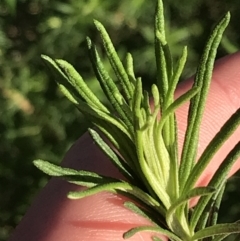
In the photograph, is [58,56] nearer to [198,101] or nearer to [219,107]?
[219,107]

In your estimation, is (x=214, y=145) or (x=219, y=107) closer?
(x=214, y=145)

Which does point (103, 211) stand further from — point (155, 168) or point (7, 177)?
point (7, 177)

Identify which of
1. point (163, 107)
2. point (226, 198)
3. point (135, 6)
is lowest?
point (226, 198)

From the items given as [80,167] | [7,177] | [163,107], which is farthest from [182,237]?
[7,177]

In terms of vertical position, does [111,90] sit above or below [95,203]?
above

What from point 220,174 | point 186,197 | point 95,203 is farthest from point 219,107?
point 186,197

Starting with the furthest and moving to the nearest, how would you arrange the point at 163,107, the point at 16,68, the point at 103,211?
1. the point at 16,68
2. the point at 103,211
3. the point at 163,107

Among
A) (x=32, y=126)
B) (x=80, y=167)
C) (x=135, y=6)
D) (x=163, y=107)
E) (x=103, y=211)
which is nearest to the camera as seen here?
(x=163, y=107)

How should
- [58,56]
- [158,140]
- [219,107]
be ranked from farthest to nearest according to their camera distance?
[58,56] → [219,107] → [158,140]

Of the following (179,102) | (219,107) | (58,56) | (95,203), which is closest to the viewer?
(179,102)
